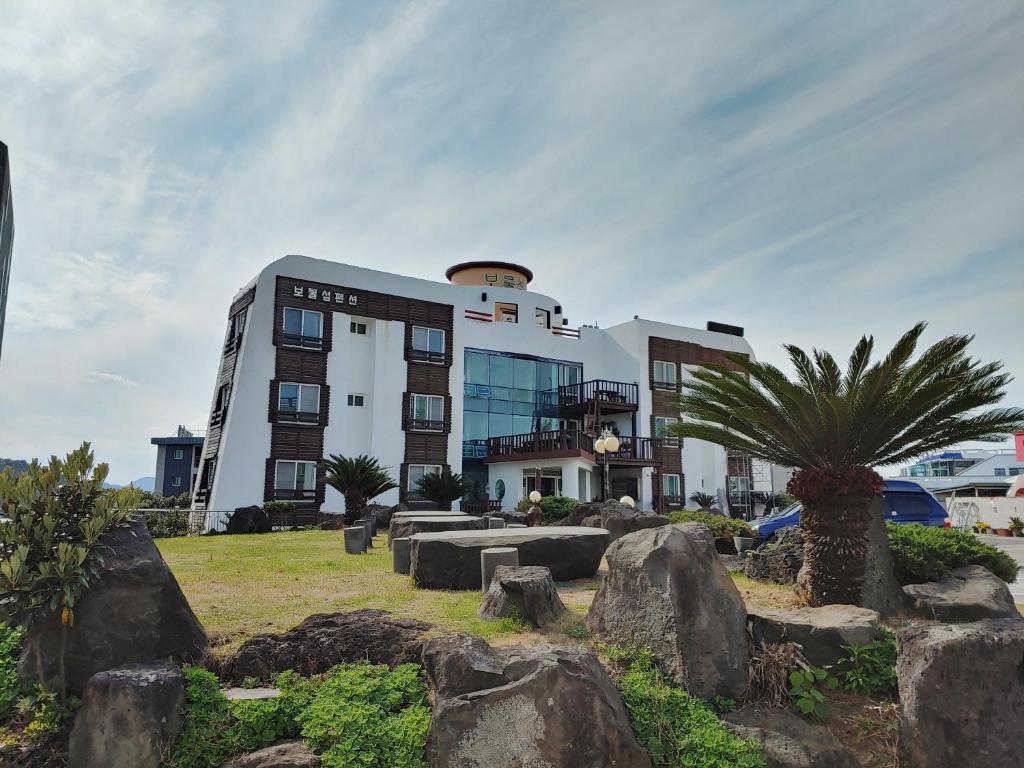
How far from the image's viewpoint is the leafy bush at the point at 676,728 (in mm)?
5855

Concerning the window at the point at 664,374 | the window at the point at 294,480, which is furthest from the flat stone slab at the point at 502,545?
the window at the point at 664,374

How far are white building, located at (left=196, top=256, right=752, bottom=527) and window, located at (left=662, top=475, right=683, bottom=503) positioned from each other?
2.3 inches

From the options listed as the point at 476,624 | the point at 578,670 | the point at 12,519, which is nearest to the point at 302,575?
the point at 476,624

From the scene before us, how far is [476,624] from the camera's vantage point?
24.6ft

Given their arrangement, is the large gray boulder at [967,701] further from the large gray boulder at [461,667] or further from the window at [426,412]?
the window at [426,412]

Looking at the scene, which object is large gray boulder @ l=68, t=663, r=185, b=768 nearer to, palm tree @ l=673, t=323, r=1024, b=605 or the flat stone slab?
the flat stone slab

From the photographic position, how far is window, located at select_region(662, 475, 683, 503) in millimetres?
37438

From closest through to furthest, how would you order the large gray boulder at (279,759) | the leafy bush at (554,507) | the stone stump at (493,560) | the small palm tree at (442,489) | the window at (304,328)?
the large gray boulder at (279,759) → the stone stump at (493,560) → the leafy bush at (554,507) → the small palm tree at (442,489) → the window at (304,328)

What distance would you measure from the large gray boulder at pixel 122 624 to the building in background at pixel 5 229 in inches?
1112

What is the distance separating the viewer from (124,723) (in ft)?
18.0

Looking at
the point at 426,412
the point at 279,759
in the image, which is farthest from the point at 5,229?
the point at 279,759

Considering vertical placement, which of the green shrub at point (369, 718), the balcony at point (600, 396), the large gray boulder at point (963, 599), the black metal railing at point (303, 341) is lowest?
the green shrub at point (369, 718)

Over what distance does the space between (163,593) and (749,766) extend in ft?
17.0

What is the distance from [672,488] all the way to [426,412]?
14.2 m
